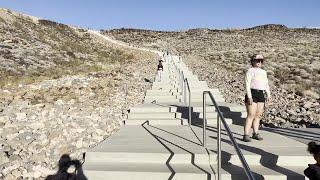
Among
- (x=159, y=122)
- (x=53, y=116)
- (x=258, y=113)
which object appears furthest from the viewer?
(x=53, y=116)

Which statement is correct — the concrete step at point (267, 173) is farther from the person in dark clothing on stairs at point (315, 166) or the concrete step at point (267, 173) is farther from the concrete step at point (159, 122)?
the concrete step at point (159, 122)

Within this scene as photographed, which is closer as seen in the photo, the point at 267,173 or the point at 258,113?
the point at 267,173

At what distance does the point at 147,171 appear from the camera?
7.31 meters

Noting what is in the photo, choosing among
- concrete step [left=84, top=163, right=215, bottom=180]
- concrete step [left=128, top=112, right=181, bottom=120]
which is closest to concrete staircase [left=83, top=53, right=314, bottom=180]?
concrete step [left=84, top=163, right=215, bottom=180]

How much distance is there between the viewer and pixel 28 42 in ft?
132

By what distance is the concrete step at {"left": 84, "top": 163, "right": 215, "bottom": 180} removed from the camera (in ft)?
23.2

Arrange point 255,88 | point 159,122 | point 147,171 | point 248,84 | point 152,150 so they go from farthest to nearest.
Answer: point 159,122 < point 255,88 < point 248,84 < point 152,150 < point 147,171

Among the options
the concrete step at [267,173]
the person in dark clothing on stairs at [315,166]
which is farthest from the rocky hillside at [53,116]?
Result: the person in dark clothing on stairs at [315,166]

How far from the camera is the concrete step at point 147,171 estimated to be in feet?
23.2

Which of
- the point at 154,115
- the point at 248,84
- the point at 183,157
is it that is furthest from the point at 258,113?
the point at 154,115

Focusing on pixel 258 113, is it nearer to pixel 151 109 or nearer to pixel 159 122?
pixel 159 122

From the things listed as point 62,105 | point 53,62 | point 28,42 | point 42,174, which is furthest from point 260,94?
point 28,42

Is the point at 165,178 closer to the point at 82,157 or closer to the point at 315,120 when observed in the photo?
the point at 82,157

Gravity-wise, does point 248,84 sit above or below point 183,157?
above
